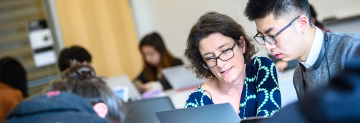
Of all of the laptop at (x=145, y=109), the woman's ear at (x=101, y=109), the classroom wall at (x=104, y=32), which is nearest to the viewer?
the woman's ear at (x=101, y=109)

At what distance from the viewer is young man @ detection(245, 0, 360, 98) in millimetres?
1268

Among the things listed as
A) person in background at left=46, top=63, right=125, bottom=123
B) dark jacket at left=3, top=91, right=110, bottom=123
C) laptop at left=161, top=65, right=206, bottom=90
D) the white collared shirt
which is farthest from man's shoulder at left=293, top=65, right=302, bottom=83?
laptop at left=161, top=65, right=206, bottom=90

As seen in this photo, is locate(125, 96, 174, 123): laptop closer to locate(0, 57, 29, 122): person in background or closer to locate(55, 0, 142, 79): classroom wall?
locate(0, 57, 29, 122): person in background

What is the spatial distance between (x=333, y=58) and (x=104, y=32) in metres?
4.03

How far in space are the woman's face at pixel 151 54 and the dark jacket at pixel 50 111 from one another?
2.62m

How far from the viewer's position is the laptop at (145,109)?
7.19 feet

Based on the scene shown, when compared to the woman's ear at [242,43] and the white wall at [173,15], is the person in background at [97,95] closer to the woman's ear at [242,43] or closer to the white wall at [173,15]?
the woman's ear at [242,43]

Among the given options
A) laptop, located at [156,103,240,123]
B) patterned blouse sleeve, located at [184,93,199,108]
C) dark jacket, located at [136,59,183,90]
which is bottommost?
dark jacket, located at [136,59,183,90]

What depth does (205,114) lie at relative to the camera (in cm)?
123

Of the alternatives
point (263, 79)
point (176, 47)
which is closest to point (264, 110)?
point (263, 79)

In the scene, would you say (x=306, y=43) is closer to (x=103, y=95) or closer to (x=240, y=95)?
(x=240, y=95)

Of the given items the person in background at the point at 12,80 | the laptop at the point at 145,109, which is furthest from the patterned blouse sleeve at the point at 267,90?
the person in background at the point at 12,80

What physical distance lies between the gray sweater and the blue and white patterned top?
17 cm

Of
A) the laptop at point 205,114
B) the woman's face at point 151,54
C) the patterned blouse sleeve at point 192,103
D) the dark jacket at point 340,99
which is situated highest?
the dark jacket at point 340,99
